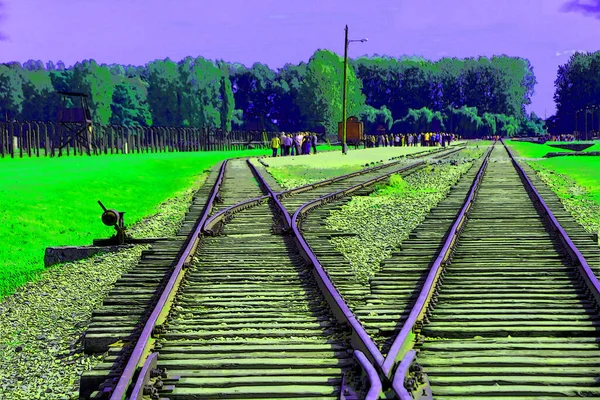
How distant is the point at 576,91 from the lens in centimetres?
17712

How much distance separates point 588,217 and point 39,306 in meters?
10.8

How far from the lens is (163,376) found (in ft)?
17.2

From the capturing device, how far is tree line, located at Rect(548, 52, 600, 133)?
6806 inches

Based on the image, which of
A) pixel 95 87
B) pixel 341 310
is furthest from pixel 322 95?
pixel 341 310

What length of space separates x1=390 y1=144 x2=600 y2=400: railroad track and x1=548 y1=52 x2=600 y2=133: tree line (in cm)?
16773

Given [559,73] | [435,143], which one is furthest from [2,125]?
[559,73]

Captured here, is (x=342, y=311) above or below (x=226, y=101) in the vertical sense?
below

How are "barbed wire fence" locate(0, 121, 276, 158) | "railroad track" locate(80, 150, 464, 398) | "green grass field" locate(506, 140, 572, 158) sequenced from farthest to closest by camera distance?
"green grass field" locate(506, 140, 572, 158)
"barbed wire fence" locate(0, 121, 276, 158)
"railroad track" locate(80, 150, 464, 398)

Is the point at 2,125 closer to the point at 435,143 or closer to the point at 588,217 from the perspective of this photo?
the point at 588,217

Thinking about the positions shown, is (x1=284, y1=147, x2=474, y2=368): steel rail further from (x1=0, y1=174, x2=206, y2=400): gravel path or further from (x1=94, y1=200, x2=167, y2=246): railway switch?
(x1=94, y1=200, x2=167, y2=246): railway switch

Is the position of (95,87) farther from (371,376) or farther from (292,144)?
(371,376)

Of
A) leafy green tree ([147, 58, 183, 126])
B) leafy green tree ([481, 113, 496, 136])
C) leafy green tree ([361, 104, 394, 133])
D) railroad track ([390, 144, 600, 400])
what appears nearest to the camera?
railroad track ([390, 144, 600, 400])

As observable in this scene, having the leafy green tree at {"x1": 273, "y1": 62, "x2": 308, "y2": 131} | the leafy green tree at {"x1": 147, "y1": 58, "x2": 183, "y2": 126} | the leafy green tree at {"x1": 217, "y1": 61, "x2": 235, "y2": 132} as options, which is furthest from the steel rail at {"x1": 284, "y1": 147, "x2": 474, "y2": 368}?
the leafy green tree at {"x1": 273, "y1": 62, "x2": 308, "y2": 131}

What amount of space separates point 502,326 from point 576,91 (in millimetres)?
182442
